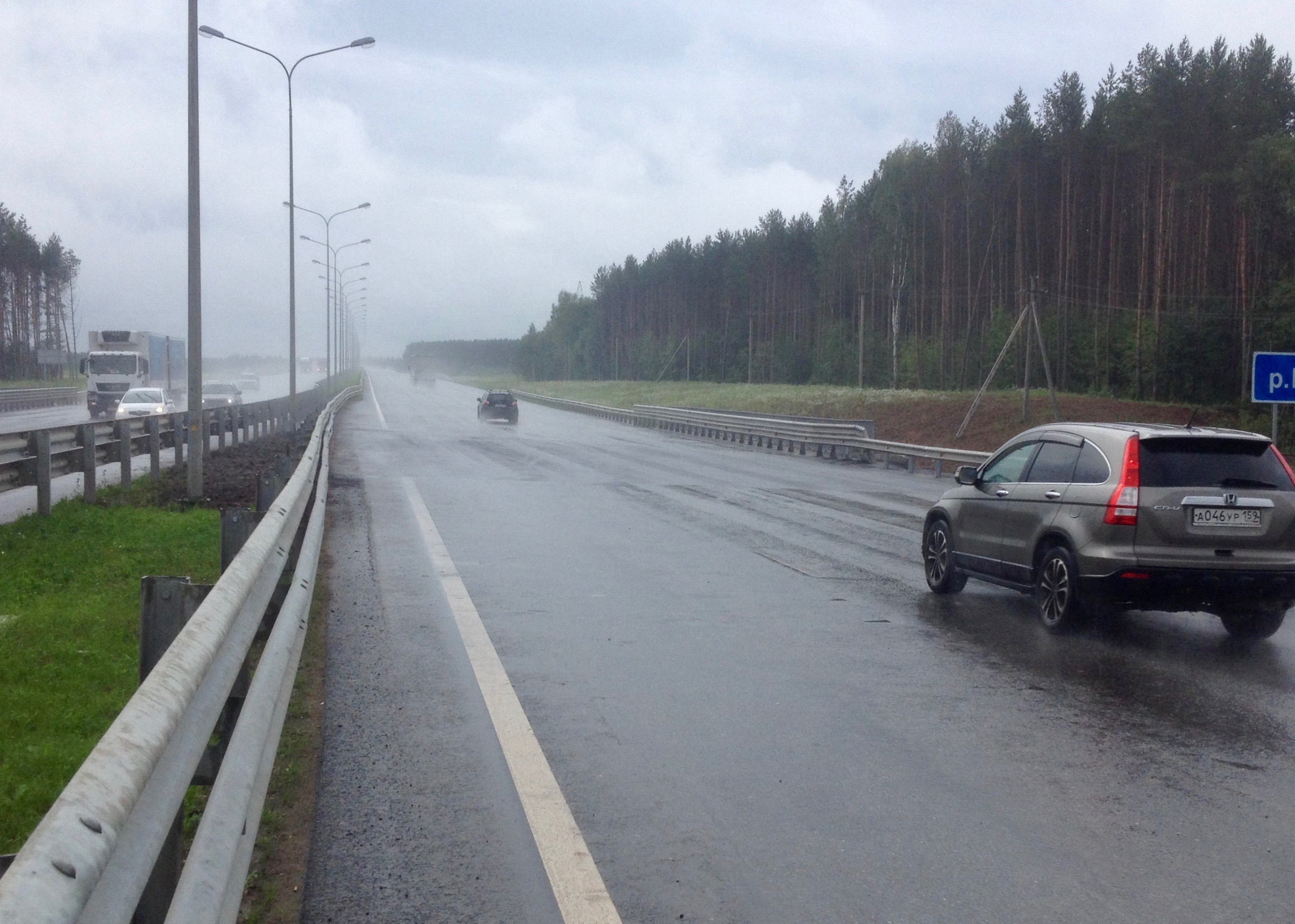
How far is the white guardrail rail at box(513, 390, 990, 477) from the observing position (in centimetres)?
2852

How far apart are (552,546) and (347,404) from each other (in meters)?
57.2

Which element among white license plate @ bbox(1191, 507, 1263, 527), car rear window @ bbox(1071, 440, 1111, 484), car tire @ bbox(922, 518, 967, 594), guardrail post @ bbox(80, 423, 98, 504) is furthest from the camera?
guardrail post @ bbox(80, 423, 98, 504)

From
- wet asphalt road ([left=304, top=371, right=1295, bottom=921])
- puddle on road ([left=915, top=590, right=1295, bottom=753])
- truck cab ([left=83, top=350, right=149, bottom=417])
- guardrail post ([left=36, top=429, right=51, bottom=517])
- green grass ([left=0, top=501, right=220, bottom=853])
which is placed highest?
truck cab ([left=83, top=350, right=149, bottom=417])

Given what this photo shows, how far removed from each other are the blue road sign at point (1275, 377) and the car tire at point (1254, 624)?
10.0 meters

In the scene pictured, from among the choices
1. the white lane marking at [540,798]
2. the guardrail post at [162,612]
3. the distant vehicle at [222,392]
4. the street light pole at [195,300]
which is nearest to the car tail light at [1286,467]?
the white lane marking at [540,798]

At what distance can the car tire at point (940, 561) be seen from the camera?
35.8ft

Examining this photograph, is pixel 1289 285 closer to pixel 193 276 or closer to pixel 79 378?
pixel 193 276

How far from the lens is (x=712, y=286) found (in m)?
126

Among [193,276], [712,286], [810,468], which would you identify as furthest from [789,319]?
[193,276]

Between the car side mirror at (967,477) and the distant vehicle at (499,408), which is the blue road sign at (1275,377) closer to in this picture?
the car side mirror at (967,477)

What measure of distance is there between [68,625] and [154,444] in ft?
35.8

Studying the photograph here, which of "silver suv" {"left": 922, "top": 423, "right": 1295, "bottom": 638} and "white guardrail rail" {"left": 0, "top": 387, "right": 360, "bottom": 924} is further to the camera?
"silver suv" {"left": 922, "top": 423, "right": 1295, "bottom": 638}

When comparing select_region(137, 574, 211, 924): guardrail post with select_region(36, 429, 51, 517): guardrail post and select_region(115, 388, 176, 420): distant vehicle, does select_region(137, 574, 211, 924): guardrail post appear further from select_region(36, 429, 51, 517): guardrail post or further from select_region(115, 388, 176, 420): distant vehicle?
select_region(115, 388, 176, 420): distant vehicle

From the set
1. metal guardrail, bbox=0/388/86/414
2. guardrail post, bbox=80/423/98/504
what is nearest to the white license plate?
guardrail post, bbox=80/423/98/504
